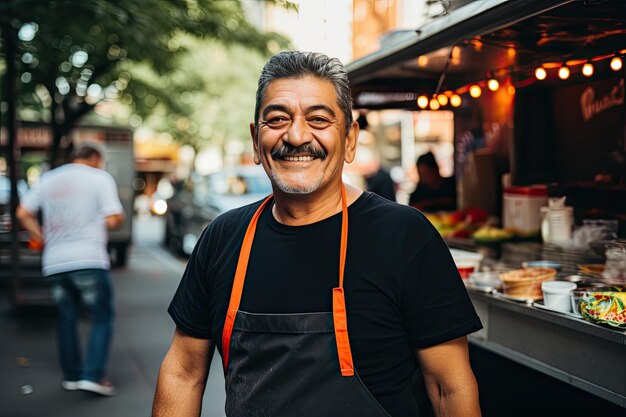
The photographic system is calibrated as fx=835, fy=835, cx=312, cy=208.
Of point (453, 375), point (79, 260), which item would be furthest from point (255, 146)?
point (79, 260)

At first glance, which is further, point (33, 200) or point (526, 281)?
point (33, 200)

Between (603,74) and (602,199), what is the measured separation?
85 cm

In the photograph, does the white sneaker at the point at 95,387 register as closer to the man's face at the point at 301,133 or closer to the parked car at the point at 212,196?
the man's face at the point at 301,133

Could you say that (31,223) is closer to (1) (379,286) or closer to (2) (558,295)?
(2) (558,295)

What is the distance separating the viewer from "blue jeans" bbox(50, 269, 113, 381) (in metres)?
6.67

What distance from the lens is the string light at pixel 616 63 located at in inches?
199

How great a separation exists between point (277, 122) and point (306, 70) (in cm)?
16

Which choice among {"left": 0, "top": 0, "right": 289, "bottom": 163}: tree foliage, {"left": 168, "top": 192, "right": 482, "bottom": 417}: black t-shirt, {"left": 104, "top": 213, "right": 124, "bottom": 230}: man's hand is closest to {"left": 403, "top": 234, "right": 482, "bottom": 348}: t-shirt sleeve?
{"left": 168, "top": 192, "right": 482, "bottom": 417}: black t-shirt

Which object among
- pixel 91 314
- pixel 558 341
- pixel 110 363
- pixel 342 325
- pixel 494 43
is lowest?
pixel 110 363

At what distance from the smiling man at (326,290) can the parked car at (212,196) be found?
472 inches

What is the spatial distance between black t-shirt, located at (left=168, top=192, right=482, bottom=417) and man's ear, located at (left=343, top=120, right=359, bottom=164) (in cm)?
23

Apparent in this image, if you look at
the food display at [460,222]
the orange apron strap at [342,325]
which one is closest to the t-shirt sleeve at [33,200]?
the food display at [460,222]

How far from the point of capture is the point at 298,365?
216 centimetres

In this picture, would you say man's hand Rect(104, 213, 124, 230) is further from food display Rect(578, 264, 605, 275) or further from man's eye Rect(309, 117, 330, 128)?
man's eye Rect(309, 117, 330, 128)
